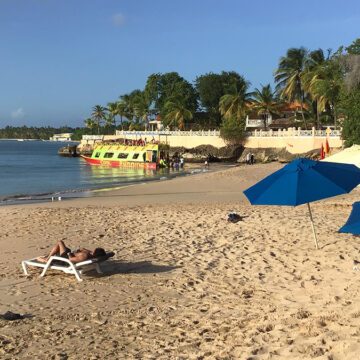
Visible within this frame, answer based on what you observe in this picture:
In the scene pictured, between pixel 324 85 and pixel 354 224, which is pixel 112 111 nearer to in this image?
pixel 324 85

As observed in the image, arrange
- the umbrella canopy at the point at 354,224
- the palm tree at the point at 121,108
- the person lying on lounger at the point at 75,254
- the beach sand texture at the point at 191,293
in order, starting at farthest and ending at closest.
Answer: the palm tree at the point at 121,108 → the umbrella canopy at the point at 354,224 → the person lying on lounger at the point at 75,254 → the beach sand texture at the point at 191,293

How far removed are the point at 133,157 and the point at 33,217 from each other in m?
41.7

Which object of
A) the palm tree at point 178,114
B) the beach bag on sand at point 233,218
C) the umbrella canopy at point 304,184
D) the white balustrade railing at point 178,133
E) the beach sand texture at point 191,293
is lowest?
the beach sand texture at point 191,293

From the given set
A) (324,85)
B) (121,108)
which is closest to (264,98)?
(324,85)

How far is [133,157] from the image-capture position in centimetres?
5697

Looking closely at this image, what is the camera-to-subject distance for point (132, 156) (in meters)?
57.1

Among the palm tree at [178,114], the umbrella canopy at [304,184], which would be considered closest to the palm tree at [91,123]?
the palm tree at [178,114]

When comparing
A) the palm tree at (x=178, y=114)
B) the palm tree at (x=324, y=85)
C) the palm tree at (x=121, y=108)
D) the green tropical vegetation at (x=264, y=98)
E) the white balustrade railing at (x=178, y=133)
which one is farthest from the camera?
the palm tree at (x=121, y=108)

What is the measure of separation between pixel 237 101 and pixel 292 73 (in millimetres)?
12350

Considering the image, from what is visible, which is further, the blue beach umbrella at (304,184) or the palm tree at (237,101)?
the palm tree at (237,101)

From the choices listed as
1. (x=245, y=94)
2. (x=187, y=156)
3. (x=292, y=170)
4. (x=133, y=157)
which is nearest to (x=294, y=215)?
(x=292, y=170)

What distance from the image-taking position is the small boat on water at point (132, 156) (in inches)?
2165

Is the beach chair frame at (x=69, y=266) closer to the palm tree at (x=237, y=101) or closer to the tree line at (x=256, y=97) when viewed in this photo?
the tree line at (x=256, y=97)

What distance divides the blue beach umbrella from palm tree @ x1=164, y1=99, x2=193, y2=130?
71.8m
